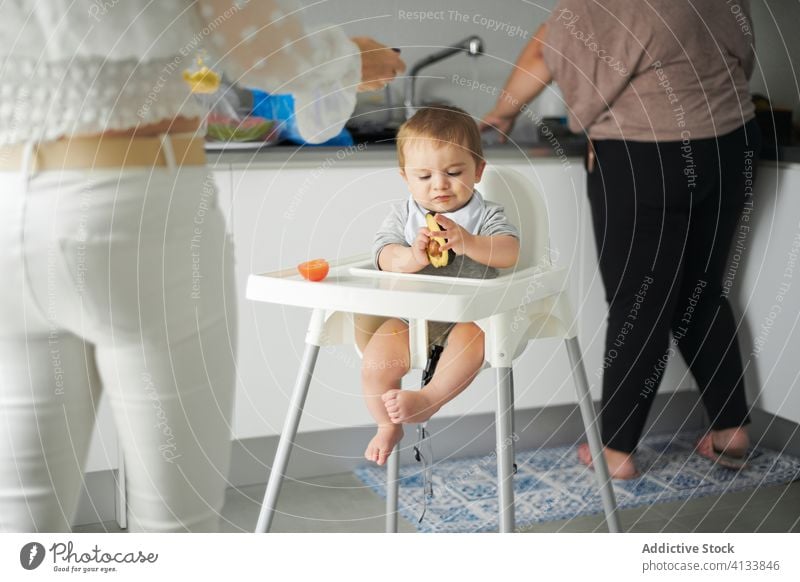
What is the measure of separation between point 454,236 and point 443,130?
85mm

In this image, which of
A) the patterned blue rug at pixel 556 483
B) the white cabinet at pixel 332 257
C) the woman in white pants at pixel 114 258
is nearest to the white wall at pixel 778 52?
the white cabinet at pixel 332 257

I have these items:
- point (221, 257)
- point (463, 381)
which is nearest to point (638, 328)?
point (463, 381)

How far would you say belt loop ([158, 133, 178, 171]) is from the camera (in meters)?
0.54

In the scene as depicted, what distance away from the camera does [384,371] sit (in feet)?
2.70

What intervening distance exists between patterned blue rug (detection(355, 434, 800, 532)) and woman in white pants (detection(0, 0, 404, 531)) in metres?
0.64

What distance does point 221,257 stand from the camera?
0.56 m

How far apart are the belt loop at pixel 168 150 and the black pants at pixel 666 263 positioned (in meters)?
0.75

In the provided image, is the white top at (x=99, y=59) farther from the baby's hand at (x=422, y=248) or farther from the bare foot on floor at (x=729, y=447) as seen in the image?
the bare foot on floor at (x=729, y=447)

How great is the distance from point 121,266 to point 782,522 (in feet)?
2.99

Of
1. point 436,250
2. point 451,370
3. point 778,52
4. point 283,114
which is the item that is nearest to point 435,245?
point 436,250

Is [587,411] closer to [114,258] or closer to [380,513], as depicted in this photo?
[380,513]

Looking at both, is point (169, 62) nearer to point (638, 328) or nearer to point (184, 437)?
point (184, 437)

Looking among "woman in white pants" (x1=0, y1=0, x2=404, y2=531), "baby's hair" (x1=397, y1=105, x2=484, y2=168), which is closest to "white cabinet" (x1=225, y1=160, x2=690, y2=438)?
"baby's hair" (x1=397, y1=105, x2=484, y2=168)

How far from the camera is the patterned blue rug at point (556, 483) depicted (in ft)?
4.00
